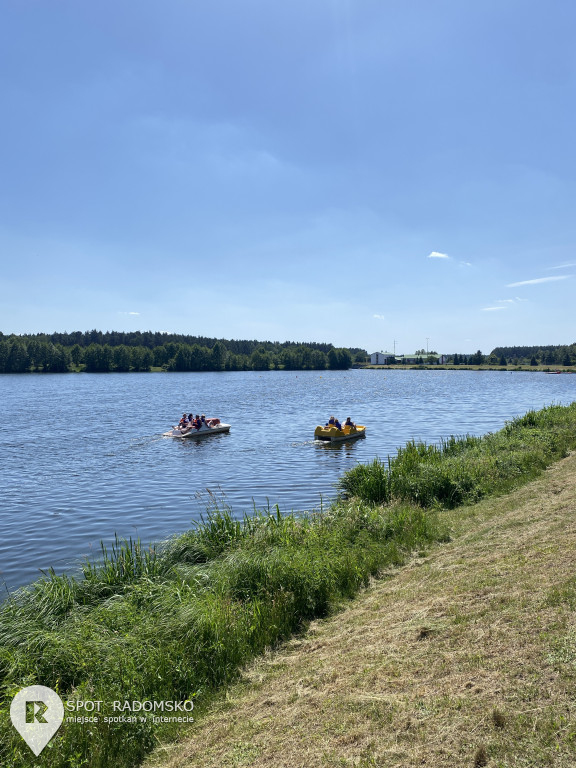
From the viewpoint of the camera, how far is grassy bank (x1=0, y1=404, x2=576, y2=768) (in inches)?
224

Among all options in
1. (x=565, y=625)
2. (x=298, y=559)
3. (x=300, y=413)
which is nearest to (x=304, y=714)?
(x=565, y=625)

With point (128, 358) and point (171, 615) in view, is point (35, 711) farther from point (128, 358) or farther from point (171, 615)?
point (128, 358)

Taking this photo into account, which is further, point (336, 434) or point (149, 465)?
point (336, 434)

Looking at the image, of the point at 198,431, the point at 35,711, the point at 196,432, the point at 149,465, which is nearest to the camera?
the point at 35,711

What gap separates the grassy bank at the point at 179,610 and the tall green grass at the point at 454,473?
992 mm

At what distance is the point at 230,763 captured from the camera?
4504 millimetres

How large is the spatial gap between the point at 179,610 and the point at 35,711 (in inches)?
84.2

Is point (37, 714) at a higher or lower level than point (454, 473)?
lower

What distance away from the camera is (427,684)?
4879 millimetres

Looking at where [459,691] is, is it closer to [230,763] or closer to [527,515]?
[230,763]

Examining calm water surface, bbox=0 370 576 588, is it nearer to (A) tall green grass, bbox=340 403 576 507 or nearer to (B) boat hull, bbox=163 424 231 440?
(B) boat hull, bbox=163 424 231 440

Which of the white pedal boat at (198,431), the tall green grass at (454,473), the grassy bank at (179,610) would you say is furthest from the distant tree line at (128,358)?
the grassy bank at (179,610)

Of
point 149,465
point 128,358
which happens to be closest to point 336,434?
point 149,465

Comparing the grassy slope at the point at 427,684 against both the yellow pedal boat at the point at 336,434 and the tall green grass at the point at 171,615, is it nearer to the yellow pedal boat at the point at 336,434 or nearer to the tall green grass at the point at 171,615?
the tall green grass at the point at 171,615
